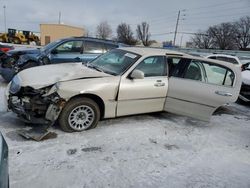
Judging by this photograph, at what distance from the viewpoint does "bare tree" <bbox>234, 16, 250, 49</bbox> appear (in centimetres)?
6600

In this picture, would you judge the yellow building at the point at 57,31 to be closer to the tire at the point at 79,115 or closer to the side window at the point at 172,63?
the side window at the point at 172,63

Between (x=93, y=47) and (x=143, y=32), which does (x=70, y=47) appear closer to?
(x=93, y=47)

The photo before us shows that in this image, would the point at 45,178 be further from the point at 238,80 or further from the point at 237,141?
the point at 238,80

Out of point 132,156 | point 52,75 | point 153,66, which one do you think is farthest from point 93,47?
point 132,156

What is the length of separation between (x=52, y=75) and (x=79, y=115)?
0.96 metres

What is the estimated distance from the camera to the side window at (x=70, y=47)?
8.41 m

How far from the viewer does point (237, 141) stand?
5.07m

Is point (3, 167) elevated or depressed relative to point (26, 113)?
elevated

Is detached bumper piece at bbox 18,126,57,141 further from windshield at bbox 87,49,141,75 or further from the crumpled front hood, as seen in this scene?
windshield at bbox 87,49,141,75

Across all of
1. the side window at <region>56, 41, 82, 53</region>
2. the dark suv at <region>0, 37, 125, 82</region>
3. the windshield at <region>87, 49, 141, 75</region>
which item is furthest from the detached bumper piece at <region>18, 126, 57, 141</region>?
the side window at <region>56, 41, 82, 53</region>

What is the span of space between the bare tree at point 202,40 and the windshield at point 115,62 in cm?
7074

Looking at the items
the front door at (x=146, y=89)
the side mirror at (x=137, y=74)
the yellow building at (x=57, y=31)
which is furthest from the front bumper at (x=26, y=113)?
the yellow building at (x=57, y=31)

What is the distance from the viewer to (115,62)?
5602mm

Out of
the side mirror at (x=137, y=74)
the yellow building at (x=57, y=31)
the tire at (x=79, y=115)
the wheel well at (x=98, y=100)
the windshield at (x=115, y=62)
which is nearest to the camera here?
the tire at (x=79, y=115)
